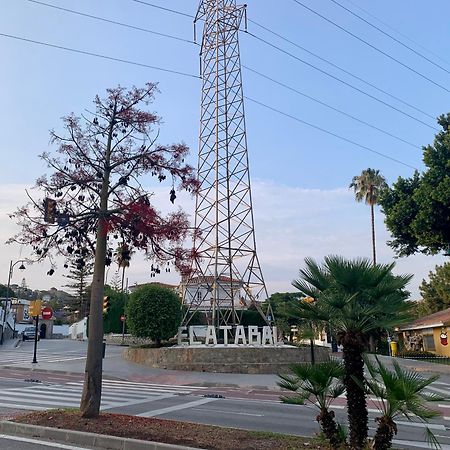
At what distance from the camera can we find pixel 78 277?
3625 inches

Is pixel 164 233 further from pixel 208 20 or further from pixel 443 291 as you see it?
pixel 443 291

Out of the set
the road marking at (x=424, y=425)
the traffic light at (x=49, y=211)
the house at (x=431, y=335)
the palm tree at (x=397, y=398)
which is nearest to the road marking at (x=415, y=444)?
the road marking at (x=424, y=425)

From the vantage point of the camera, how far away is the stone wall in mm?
26531

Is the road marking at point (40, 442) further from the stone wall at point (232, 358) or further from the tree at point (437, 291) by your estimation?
the tree at point (437, 291)

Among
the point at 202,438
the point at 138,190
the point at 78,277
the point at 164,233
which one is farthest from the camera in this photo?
the point at 78,277

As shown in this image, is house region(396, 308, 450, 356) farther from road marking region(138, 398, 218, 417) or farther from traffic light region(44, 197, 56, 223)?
traffic light region(44, 197, 56, 223)

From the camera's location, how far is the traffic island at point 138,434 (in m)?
7.50

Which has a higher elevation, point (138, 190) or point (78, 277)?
point (78, 277)

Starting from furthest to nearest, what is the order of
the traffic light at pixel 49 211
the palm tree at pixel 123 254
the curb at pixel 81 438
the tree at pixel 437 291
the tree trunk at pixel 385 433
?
the tree at pixel 437 291, the palm tree at pixel 123 254, the traffic light at pixel 49 211, the curb at pixel 81 438, the tree trunk at pixel 385 433

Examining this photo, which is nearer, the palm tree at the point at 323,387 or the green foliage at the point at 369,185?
the palm tree at the point at 323,387

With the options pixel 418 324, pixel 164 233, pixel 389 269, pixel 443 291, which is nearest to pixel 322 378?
pixel 389 269

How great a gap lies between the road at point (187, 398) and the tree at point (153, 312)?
9.80 ft

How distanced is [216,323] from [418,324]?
69.2 feet

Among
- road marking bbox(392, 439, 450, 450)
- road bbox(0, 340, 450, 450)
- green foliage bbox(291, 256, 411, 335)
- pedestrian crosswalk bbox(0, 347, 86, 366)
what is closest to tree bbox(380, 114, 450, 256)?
road bbox(0, 340, 450, 450)
